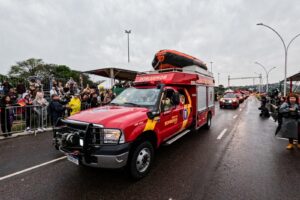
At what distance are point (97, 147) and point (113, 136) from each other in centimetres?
36

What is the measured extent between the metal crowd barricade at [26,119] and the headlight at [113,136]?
6.25 m

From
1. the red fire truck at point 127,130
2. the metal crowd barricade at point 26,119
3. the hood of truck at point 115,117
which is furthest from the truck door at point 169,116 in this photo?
the metal crowd barricade at point 26,119

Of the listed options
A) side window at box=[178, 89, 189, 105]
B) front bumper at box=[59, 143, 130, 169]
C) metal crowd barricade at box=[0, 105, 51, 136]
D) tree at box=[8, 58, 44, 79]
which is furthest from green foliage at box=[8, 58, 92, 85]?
front bumper at box=[59, 143, 130, 169]

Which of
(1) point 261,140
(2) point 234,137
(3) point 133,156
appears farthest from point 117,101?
(1) point 261,140

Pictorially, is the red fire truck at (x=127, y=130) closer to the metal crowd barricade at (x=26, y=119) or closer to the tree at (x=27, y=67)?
the metal crowd barricade at (x=26, y=119)

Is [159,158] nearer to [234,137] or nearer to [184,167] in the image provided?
[184,167]

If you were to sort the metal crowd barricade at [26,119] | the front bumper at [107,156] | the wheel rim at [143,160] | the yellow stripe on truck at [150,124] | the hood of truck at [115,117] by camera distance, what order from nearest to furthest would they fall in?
the front bumper at [107,156] → the hood of truck at [115,117] → the wheel rim at [143,160] → the yellow stripe on truck at [150,124] → the metal crowd barricade at [26,119]

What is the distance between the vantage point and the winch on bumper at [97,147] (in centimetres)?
317

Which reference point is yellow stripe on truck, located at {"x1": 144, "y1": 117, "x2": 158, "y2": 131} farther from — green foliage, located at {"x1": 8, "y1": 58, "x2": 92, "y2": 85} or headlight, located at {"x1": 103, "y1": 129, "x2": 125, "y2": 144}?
green foliage, located at {"x1": 8, "y1": 58, "x2": 92, "y2": 85}

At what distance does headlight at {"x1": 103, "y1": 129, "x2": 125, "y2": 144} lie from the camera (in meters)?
3.25

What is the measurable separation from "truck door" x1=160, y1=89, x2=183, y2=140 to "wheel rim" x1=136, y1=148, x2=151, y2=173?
0.77 meters

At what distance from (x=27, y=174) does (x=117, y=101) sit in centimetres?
265

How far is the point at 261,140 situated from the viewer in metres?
6.65

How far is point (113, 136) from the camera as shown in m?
3.26
